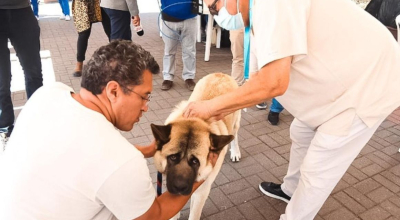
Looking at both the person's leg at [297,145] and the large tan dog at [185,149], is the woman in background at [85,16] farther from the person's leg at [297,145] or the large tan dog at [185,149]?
the person's leg at [297,145]

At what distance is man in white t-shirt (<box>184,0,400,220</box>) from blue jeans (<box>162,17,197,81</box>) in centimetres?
333

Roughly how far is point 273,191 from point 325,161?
1.17 m

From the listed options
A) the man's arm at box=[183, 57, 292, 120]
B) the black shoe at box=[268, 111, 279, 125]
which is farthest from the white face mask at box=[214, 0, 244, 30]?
the black shoe at box=[268, 111, 279, 125]

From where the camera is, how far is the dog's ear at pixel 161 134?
205cm

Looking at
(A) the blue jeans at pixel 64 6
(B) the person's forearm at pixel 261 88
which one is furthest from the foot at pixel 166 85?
(A) the blue jeans at pixel 64 6

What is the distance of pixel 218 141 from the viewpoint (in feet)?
6.97

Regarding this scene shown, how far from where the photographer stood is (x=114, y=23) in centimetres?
529

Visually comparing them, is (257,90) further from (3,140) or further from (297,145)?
(3,140)

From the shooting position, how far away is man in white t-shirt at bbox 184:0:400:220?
164 centimetres

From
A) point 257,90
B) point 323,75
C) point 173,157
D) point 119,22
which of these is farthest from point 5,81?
point 323,75

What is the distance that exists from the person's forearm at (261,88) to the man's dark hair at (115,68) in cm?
63

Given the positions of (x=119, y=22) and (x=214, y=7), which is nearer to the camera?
(x=214, y=7)

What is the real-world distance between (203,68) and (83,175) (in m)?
5.88

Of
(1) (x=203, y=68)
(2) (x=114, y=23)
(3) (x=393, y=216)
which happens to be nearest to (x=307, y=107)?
(3) (x=393, y=216)
